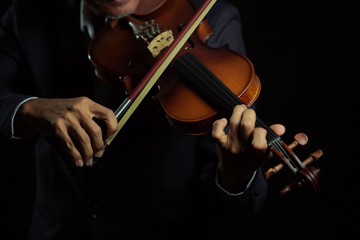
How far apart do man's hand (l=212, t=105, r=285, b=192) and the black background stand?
0.54 metres

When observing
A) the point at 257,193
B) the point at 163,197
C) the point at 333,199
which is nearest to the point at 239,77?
the point at 257,193

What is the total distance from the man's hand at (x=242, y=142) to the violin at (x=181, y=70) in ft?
0.11

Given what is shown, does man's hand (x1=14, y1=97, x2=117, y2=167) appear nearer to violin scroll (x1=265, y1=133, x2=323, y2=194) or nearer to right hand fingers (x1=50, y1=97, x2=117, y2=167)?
right hand fingers (x1=50, y1=97, x2=117, y2=167)

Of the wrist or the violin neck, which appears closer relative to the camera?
the violin neck

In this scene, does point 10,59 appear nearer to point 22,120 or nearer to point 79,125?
point 22,120

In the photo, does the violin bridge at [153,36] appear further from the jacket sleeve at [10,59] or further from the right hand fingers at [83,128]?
the jacket sleeve at [10,59]

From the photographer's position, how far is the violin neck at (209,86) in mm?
646

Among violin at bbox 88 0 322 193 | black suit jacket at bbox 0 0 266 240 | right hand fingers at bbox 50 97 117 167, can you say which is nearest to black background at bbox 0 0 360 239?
black suit jacket at bbox 0 0 266 240

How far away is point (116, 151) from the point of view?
98 cm

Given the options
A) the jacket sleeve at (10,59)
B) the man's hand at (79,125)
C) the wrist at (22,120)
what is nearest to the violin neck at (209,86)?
the man's hand at (79,125)

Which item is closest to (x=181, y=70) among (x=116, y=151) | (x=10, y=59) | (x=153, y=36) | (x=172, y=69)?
(x=172, y=69)

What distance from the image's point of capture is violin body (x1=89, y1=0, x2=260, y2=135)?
27.1 inches

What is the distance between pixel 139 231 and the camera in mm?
1024

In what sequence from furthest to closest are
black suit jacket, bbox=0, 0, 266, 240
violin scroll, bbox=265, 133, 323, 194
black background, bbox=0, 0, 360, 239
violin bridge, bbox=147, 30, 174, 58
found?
black background, bbox=0, 0, 360, 239
black suit jacket, bbox=0, 0, 266, 240
violin bridge, bbox=147, 30, 174, 58
violin scroll, bbox=265, 133, 323, 194
